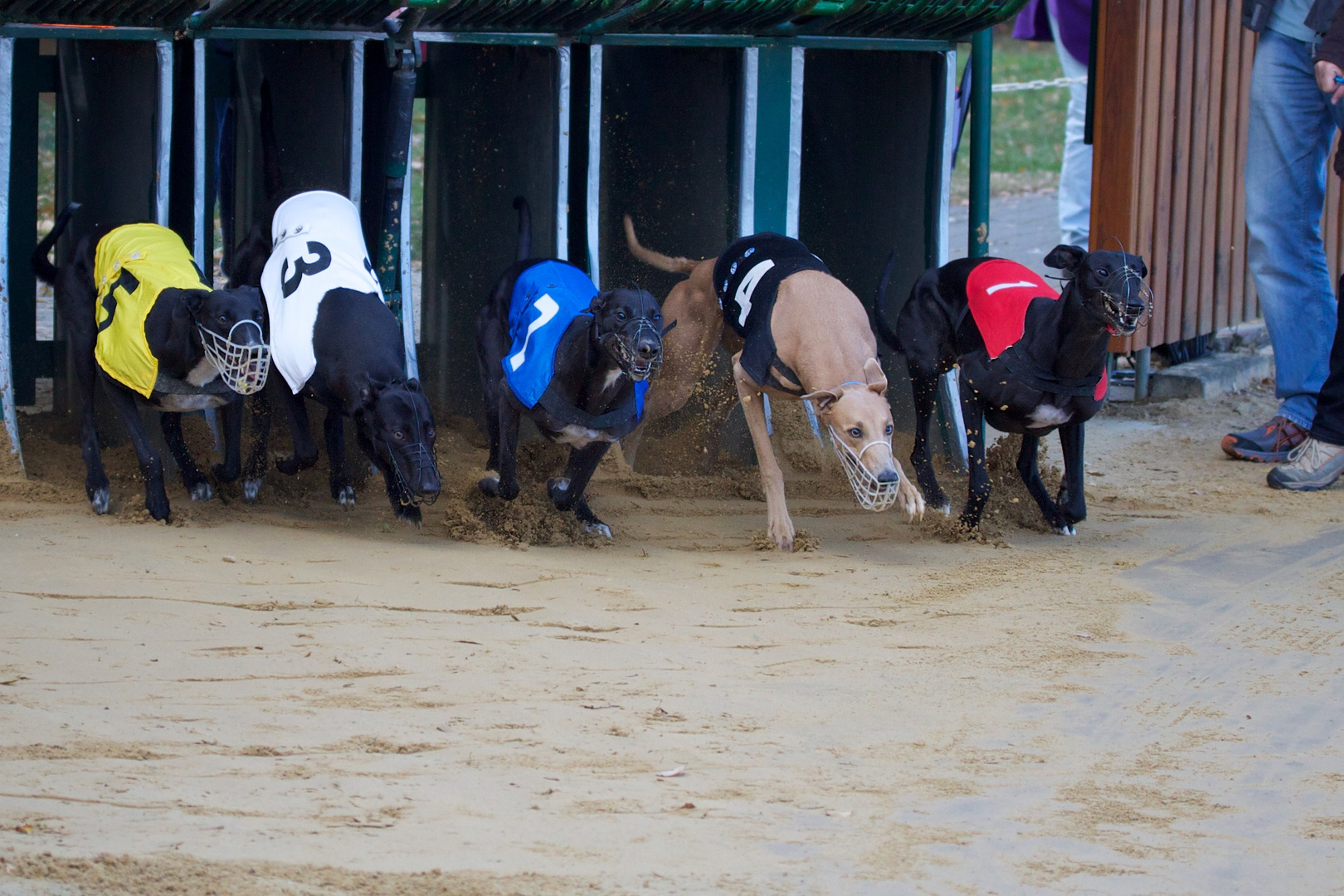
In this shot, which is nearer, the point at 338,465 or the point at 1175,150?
the point at 338,465

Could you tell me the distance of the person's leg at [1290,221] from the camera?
6.69 m

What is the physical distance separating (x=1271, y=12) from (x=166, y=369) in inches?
A: 194

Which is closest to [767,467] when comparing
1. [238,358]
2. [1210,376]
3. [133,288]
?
[238,358]

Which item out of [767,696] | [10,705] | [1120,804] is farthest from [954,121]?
[10,705]

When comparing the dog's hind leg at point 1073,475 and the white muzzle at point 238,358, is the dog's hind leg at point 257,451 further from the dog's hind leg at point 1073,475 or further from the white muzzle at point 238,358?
the dog's hind leg at point 1073,475

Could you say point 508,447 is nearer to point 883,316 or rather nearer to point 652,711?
point 883,316

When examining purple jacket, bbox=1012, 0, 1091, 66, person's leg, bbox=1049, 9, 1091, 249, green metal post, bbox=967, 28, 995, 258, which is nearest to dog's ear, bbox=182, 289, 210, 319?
green metal post, bbox=967, 28, 995, 258

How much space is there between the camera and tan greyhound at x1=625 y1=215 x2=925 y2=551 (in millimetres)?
4875

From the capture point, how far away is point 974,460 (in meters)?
5.47

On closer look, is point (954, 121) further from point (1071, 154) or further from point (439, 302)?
point (1071, 154)

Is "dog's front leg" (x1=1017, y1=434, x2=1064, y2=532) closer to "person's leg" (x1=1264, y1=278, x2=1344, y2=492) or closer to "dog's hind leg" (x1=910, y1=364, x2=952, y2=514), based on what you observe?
"dog's hind leg" (x1=910, y1=364, x2=952, y2=514)

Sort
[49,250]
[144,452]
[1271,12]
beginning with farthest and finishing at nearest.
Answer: [1271,12] → [49,250] → [144,452]

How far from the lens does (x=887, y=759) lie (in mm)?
3299

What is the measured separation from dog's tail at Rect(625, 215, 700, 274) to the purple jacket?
4.22 m
